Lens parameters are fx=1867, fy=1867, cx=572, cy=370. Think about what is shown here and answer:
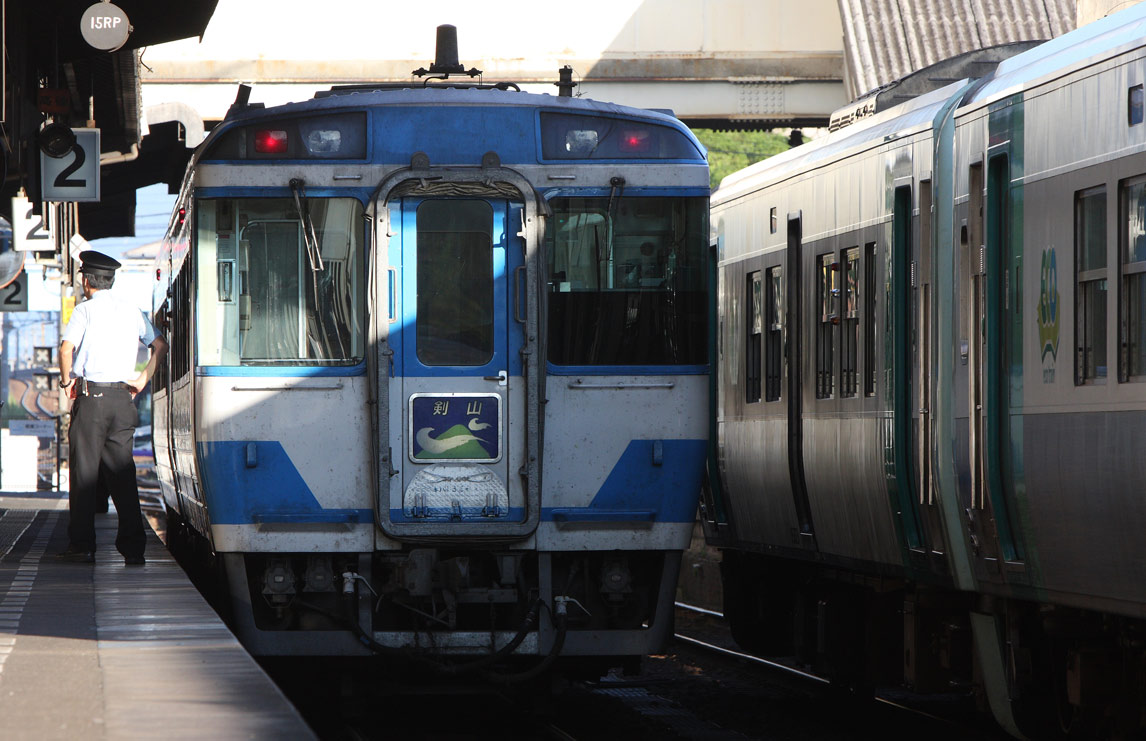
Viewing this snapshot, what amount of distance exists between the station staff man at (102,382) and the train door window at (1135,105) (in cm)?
608

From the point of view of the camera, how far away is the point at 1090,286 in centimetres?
695

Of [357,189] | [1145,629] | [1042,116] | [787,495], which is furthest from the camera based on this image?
[787,495]

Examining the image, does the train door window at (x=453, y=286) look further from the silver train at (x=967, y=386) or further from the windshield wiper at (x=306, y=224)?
the silver train at (x=967, y=386)

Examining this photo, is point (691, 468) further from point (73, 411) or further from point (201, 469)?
point (73, 411)

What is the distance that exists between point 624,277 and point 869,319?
4.70 ft

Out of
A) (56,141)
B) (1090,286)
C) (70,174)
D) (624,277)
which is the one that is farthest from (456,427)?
(70,174)

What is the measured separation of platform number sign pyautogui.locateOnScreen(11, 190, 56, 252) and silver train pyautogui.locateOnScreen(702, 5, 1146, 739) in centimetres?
1102

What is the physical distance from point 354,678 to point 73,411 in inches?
112

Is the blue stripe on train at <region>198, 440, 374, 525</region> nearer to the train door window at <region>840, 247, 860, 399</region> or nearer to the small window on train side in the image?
the small window on train side

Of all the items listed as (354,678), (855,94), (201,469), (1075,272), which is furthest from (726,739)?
(855,94)

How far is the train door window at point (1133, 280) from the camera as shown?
655cm

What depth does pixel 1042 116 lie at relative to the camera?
7.38 meters

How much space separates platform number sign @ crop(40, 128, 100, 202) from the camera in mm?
16703

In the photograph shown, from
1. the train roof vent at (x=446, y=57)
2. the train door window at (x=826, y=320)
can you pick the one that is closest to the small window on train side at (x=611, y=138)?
the train door window at (x=826, y=320)
